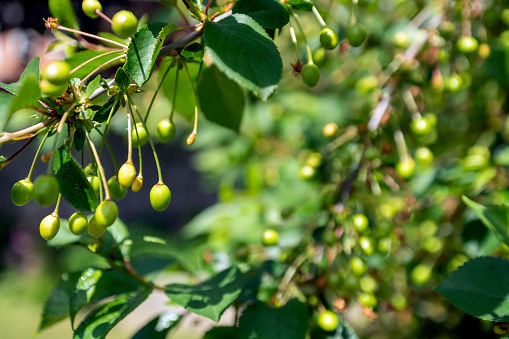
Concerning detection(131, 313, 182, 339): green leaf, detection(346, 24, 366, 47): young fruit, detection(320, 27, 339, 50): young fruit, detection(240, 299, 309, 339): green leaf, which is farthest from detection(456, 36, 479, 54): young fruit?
detection(131, 313, 182, 339): green leaf

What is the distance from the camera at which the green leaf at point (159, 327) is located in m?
1.01

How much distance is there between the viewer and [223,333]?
1.00m

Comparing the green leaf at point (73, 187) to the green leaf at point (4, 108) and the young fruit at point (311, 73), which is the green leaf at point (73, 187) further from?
the young fruit at point (311, 73)

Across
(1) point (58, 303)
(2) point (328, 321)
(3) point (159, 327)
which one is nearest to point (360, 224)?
(2) point (328, 321)

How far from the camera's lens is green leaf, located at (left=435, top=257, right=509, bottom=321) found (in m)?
0.81

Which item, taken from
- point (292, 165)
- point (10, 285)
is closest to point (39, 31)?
point (292, 165)

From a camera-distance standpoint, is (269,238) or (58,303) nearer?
(58,303)

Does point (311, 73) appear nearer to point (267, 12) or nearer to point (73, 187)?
point (267, 12)

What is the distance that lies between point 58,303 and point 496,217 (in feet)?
3.37

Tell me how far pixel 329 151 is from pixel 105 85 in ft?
2.78

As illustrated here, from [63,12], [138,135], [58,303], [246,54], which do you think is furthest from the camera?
[58,303]

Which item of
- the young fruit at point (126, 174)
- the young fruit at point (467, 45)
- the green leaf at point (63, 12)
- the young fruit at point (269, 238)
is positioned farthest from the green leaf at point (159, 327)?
the young fruit at point (467, 45)

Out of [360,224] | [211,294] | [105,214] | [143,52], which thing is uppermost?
[143,52]

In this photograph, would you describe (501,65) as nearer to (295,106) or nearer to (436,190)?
(436,190)
